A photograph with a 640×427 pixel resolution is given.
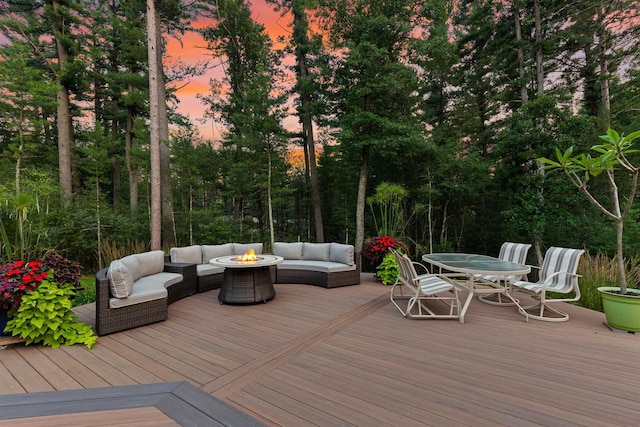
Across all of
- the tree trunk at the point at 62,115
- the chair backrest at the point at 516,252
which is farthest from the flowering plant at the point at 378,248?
the tree trunk at the point at 62,115

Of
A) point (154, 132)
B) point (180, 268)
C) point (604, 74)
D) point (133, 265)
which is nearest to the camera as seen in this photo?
point (133, 265)

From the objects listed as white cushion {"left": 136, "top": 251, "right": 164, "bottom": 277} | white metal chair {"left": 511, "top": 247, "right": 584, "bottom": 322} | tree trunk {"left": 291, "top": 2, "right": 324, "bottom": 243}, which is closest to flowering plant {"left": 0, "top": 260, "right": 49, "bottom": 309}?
white cushion {"left": 136, "top": 251, "right": 164, "bottom": 277}

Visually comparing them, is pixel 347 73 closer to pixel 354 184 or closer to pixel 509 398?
pixel 354 184

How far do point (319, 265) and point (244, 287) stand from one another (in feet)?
5.10

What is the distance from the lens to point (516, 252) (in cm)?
430

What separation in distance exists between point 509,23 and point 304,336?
33.3 feet

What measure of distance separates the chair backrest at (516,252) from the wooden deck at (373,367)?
1.03 metres

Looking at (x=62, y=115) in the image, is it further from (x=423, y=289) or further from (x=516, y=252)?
(x=516, y=252)

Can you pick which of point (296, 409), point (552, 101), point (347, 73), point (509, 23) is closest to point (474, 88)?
point (509, 23)

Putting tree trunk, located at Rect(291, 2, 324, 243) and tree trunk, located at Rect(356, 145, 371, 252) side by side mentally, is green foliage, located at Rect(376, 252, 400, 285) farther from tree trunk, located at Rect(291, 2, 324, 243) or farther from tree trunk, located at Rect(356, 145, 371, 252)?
tree trunk, located at Rect(291, 2, 324, 243)

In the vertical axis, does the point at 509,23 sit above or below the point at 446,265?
above

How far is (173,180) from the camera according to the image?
8.04m

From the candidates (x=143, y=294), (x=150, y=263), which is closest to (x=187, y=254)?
(x=150, y=263)

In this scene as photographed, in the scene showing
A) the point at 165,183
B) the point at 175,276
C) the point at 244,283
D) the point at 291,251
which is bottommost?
the point at 244,283
